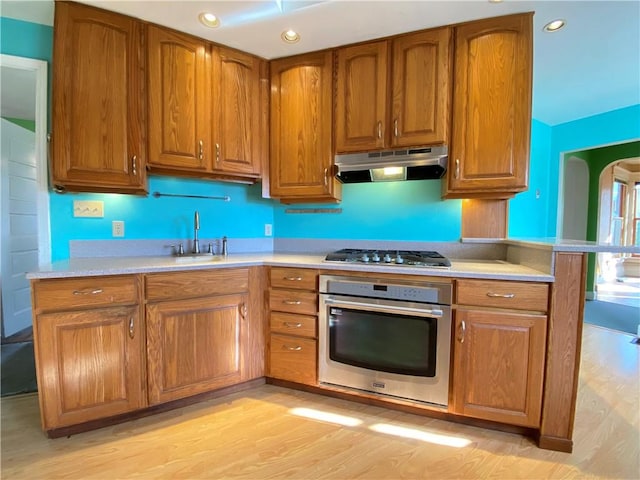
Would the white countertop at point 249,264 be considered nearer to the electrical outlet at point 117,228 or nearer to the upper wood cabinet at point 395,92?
the electrical outlet at point 117,228

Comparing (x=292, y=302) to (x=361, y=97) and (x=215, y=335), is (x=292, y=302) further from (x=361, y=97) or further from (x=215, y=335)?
(x=361, y=97)

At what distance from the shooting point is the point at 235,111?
7.23ft

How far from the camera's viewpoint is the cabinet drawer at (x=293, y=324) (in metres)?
2.01

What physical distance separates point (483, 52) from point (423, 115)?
47cm

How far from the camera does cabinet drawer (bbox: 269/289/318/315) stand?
78.7 inches

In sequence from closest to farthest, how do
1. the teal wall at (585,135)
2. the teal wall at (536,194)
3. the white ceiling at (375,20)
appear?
the white ceiling at (375,20) → the teal wall at (536,194) → the teal wall at (585,135)

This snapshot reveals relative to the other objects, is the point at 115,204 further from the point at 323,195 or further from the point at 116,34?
the point at 323,195

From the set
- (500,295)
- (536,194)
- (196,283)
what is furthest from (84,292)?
(536,194)

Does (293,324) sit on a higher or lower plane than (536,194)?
lower

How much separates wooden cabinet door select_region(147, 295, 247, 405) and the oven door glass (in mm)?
636

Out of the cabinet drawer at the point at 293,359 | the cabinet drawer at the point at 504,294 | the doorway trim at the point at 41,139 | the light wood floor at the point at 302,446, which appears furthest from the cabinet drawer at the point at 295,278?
the doorway trim at the point at 41,139

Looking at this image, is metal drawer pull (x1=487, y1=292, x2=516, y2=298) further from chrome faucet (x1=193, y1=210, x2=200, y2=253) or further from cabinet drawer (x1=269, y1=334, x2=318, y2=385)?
chrome faucet (x1=193, y1=210, x2=200, y2=253)

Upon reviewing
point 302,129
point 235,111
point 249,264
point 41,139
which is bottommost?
point 249,264

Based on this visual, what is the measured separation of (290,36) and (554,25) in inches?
62.8
